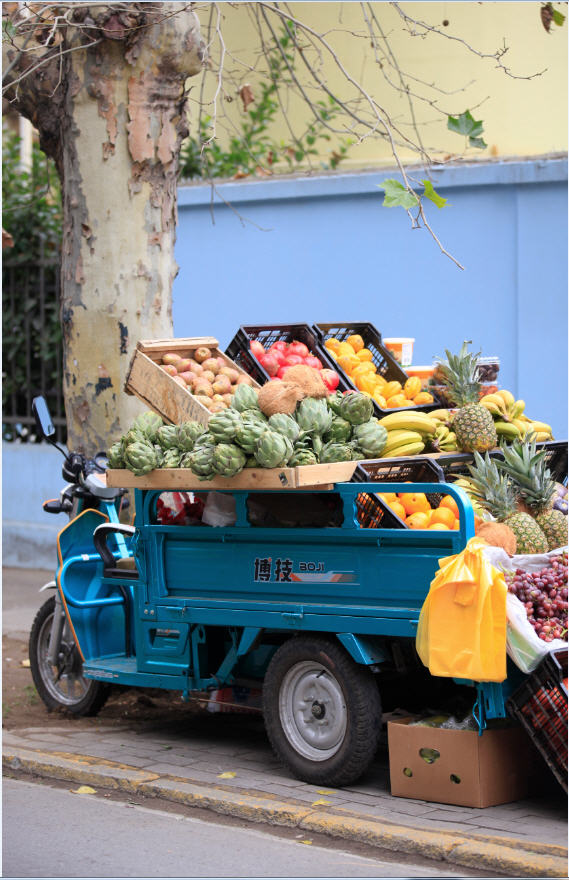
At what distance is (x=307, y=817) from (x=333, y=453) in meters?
1.57

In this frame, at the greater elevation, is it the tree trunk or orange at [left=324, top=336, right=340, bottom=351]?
the tree trunk

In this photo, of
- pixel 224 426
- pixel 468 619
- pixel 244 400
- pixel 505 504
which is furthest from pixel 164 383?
pixel 468 619

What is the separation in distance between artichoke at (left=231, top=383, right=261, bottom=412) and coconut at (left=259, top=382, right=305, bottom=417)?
7 cm

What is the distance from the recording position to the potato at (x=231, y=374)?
6422mm

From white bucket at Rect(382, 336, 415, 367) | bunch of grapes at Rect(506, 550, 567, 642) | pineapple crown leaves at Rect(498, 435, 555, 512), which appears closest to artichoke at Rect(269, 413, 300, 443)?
pineapple crown leaves at Rect(498, 435, 555, 512)

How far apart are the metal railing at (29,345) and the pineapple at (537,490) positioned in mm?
6610

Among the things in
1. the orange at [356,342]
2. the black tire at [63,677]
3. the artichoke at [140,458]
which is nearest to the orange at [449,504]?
the artichoke at [140,458]

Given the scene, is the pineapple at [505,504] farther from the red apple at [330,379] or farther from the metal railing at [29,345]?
the metal railing at [29,345]

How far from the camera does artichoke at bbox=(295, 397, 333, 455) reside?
5.48 metres

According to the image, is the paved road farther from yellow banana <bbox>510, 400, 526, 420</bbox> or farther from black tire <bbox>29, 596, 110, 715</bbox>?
yellow banana <bbox>510, 400, 526, 420</bbox>

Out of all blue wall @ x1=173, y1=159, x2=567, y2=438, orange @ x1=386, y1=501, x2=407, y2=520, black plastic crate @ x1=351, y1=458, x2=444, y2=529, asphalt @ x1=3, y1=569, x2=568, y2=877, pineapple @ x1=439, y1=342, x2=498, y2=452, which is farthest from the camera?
blue wall @ x1=173, y1=159, x2=567, y2=438

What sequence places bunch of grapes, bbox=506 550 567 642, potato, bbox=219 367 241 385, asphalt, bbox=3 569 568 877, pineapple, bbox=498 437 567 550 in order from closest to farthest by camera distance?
asphalt, bbox=3 569 568 877 → bunch of grapes, bbox=506 550 567 642 → pineapple, bbox=498 437 567 550 → potato, bbox=219 367 241 385

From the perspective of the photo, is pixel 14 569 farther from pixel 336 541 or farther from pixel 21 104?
pixel 336 541

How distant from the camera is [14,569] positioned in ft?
39.2
